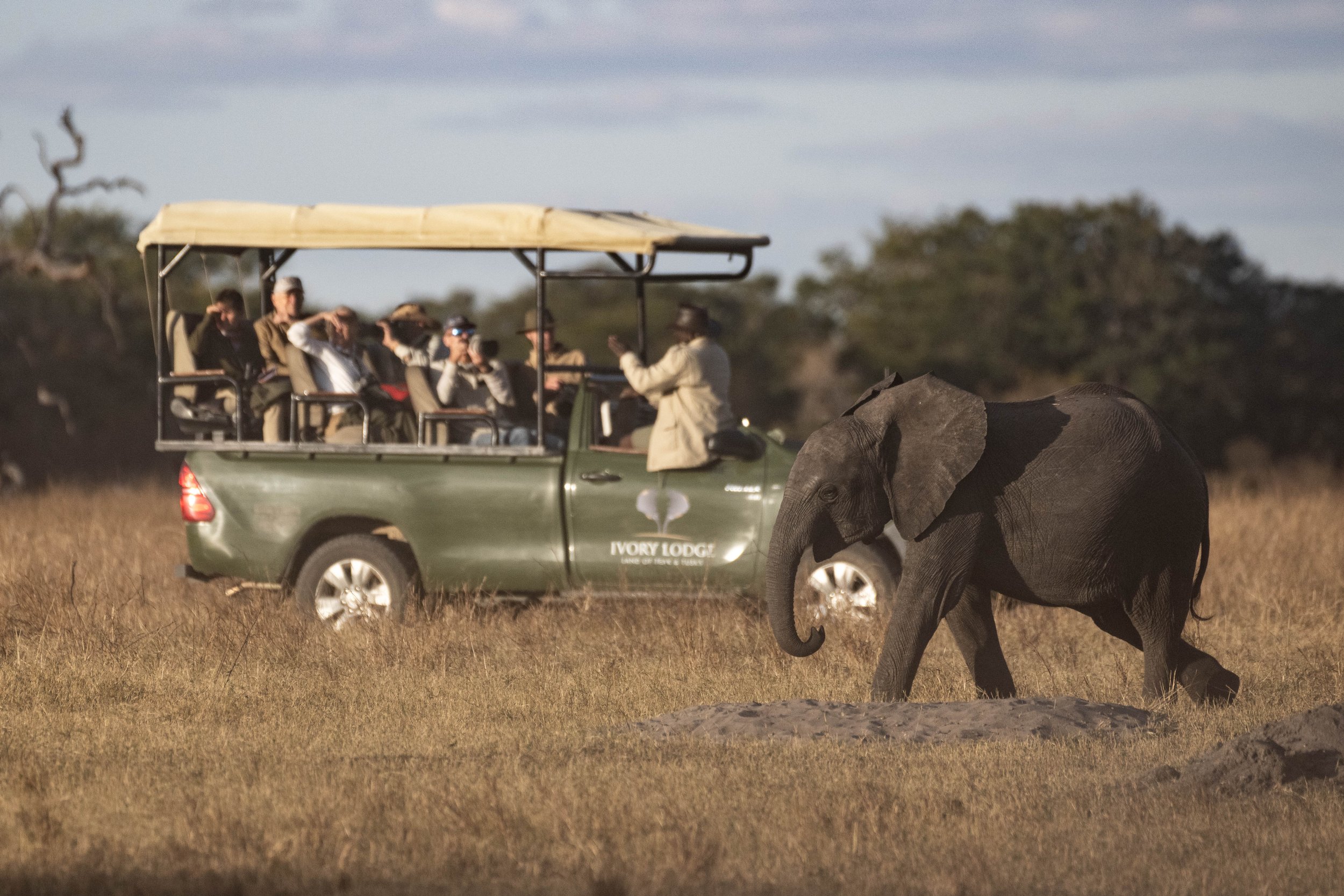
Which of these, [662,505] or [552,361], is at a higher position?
A: [552,361]

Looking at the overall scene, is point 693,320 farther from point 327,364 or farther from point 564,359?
point 327,364

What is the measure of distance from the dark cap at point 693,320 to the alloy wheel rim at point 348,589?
2.31 m

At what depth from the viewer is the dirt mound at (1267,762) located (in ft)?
21.7

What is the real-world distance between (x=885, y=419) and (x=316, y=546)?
14.1ft

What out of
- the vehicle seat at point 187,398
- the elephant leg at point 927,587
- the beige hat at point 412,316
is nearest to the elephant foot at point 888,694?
the elephant leg at point 927,587

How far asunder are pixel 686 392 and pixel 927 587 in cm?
290

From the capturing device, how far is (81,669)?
Result: 9234mm

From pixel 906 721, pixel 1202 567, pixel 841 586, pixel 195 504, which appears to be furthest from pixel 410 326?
pixel 906 721

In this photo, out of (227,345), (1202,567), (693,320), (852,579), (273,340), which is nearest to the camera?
(1202,567)

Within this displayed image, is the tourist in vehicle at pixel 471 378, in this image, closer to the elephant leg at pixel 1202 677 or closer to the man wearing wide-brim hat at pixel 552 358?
the man wearing wide-brim hat at pixel 552 358

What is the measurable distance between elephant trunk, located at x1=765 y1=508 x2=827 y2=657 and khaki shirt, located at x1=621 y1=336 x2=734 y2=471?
7.50ft

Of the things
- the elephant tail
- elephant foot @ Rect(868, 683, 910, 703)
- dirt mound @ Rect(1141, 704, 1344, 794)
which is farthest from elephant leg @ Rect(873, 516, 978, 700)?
dirt mound @ Rect(1141, 704, 1344, 794)

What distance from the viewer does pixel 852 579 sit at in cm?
1078

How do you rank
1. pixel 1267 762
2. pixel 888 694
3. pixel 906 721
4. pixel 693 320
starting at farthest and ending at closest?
pixel 693 320, pixel 888 694, pixel 906 721, pixel 1267 762
